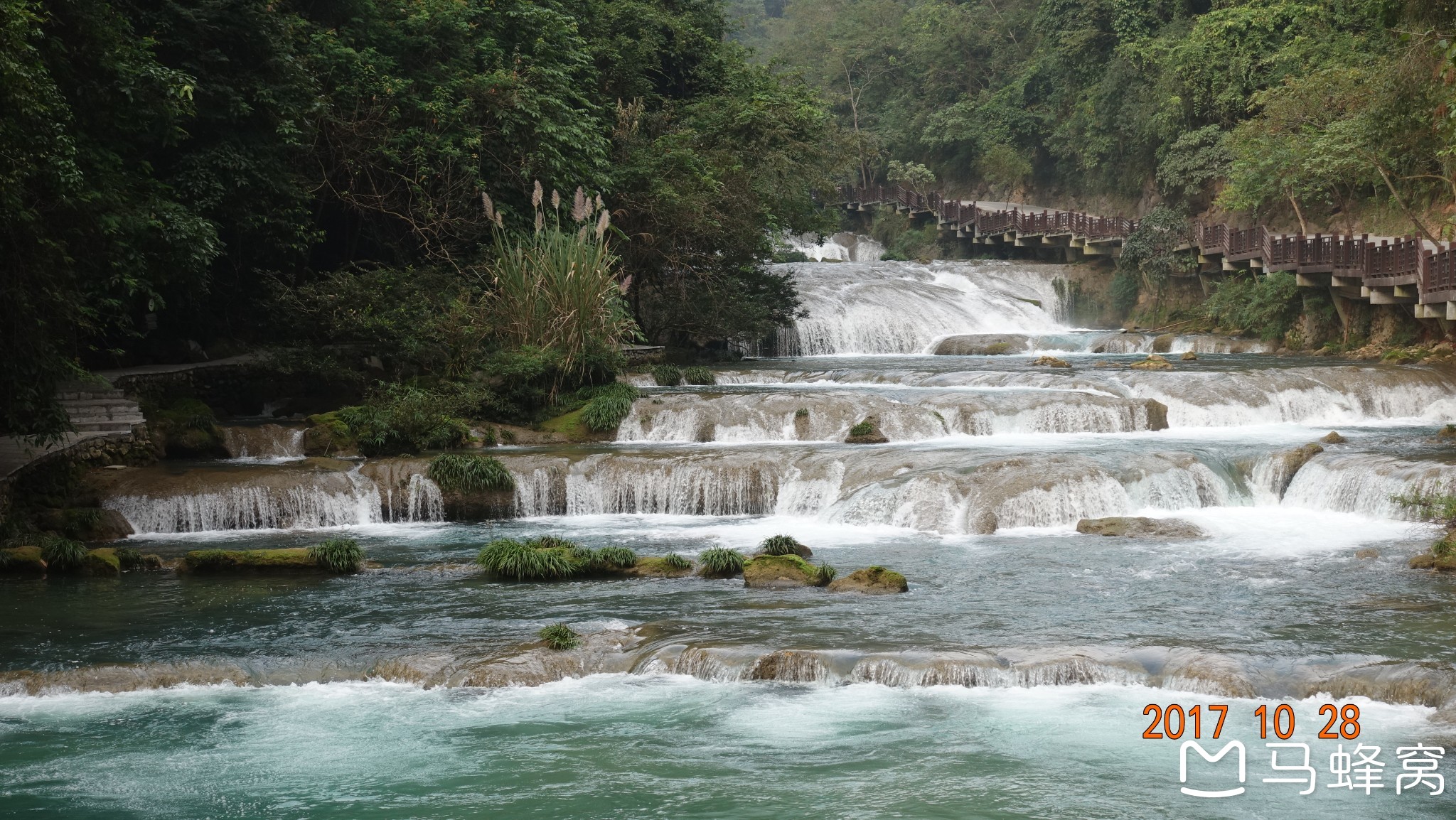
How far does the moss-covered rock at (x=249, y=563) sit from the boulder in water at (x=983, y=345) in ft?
66.2

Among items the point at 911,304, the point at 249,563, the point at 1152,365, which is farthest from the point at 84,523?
the point at 911,304

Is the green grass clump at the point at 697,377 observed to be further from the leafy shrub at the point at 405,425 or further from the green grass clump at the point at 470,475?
the green grass clump at the point at 470,475

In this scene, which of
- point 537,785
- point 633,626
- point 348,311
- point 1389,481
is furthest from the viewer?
point 348,311

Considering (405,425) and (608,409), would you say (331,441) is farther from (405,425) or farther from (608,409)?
(608,409)

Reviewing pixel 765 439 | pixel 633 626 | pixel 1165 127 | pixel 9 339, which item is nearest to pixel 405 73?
pixel 765 439

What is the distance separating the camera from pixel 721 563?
1327cm

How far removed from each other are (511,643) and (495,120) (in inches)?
596

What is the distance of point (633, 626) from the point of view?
11.2 metres

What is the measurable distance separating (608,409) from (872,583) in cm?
893

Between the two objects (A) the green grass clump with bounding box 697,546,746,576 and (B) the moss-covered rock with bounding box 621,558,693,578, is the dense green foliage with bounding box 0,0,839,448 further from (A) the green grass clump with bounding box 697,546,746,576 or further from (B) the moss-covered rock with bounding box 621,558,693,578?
(A) the green grass clump with bounding box 697,546,746,576

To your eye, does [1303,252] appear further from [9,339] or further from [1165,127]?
[9,339]

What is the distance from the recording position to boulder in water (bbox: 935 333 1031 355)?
30.9 meters

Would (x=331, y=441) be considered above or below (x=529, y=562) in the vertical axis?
above

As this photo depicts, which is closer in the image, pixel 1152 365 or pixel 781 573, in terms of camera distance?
pixel 781 573
